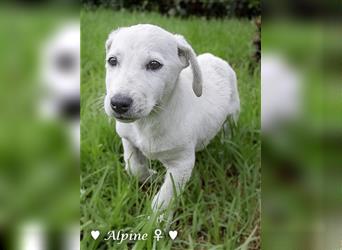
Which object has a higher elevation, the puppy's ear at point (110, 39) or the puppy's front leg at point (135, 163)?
the puppy's ear at point (110, 39)

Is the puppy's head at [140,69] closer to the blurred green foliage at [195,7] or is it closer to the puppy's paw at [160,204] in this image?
the blurred green foliage at [195,7]

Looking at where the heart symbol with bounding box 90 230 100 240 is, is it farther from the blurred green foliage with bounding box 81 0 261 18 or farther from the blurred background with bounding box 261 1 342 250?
the blurred green foliage with bounding box 81 0 261 18

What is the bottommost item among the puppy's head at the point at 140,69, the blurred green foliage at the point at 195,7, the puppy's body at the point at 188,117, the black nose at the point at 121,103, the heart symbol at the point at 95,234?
the heart symbol at the point at 95,234

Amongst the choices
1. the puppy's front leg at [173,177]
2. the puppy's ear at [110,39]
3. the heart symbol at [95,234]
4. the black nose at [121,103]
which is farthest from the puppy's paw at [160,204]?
the puppy's ear at [110,39]

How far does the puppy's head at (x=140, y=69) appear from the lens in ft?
5.05

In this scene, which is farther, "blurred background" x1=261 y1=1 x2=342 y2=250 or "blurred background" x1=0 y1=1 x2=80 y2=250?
"blurred background" x1=261 y1=1 x2=342 y2=250

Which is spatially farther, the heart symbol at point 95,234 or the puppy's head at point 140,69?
the heart symbol at point 95,234

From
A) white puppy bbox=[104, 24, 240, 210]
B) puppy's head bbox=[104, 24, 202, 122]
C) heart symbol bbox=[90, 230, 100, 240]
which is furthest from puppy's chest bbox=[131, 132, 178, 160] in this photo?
heart symbol bbox=[90, 230, 100, 240]

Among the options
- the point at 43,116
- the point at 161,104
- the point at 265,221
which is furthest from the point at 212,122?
the point at 43,116

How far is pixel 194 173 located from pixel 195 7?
1.28 feet

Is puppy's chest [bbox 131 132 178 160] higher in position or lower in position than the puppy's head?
lower

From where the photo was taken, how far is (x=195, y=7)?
1667mm

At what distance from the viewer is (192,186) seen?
1.71m

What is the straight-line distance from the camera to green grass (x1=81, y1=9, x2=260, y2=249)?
Answer: 5.45 feet
